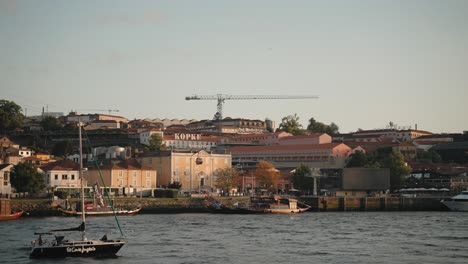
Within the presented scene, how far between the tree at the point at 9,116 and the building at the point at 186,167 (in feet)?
159

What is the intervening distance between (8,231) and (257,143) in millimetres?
112194

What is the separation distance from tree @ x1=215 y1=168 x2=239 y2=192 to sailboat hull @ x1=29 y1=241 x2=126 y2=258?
66.1 meters

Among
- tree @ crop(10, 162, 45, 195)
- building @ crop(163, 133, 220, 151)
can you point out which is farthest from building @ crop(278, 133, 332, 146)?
tree @ crop(10, 162, 45, 195)

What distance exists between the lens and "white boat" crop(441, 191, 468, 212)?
105 meters

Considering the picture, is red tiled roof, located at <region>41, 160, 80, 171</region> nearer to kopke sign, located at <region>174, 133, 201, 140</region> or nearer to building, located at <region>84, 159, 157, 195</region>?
building, located at <region>84, 159, 157, 195</region>

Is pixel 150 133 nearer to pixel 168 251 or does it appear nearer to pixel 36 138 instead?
pixel 36 138

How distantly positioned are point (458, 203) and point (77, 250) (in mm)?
69930

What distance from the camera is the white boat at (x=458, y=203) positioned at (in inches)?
4119

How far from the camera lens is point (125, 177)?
105688 millimetres

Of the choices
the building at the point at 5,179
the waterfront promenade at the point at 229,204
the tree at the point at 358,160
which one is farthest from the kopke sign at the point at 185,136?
the building at the point at 5,179

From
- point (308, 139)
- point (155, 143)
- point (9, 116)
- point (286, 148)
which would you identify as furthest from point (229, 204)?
point (9, 116)

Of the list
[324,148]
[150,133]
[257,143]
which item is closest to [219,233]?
[324,148]

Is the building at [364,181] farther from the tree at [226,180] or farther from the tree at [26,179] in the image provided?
the tree at [26,179]

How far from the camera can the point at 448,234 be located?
64.0 m
